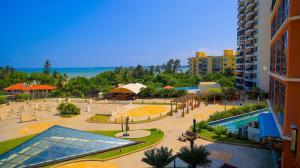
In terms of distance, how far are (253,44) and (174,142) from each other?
43925 millimetres

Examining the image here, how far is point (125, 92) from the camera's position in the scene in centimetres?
5384

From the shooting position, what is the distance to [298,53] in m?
11.8

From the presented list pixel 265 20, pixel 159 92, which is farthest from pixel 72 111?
pixel 265 20

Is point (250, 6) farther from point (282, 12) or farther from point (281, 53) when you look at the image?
point (281, 53)

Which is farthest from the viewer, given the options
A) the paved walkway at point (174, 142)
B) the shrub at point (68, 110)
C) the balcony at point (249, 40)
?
the balcony at point (249, 40)

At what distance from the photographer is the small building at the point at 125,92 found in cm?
5362

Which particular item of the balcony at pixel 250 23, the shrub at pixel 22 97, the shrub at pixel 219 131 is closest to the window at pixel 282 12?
the shrub at pixel 219 131

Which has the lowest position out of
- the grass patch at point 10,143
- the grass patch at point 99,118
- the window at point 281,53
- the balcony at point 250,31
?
the grass patch at point 10,143

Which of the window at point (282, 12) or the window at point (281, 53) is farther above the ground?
the window at point (282, 12)

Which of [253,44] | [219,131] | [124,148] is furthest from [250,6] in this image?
[124,148]

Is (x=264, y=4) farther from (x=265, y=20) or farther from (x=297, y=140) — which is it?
(x=297, y=140)

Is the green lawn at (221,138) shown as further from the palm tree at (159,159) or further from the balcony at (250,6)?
the balcony at (250,6)

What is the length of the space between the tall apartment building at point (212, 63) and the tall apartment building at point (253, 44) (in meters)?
28.8

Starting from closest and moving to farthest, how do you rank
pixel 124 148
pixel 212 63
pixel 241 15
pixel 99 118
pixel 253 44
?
pixel 124 148, pixel 99 118, pixel 253 44, pixel 241 15, pixel 212 63
